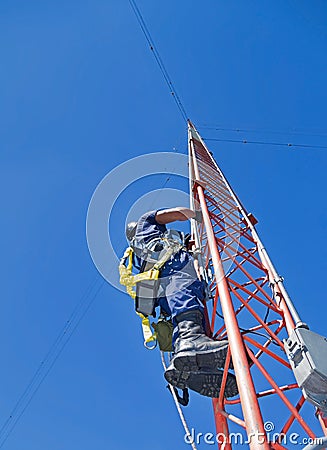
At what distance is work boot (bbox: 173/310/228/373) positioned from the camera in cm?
406

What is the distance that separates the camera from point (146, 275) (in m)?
5.28

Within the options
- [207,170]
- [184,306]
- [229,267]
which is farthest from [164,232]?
[207,170]

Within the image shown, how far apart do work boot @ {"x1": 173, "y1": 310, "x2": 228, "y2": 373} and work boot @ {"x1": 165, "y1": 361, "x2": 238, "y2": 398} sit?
177 millimetres

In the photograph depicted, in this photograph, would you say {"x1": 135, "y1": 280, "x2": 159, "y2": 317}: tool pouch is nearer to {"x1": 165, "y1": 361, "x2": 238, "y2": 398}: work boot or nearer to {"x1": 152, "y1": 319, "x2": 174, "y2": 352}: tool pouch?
{"x1": 152, "y1": 319, "x2": 174, "y2": 352}: tool pouch

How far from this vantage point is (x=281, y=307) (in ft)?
16.5

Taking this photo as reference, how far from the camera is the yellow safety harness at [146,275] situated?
5.21m

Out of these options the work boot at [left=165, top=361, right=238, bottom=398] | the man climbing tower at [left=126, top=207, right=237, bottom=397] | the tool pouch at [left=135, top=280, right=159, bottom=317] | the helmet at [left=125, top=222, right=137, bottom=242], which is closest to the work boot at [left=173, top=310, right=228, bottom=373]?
the man climbing tower at [left=126, top=207, right=237, bottom=397]

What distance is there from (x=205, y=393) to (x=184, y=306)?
1075 mm

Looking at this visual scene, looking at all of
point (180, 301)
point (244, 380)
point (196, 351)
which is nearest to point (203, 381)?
point (196, 351)

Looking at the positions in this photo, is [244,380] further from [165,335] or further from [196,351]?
[165,335]

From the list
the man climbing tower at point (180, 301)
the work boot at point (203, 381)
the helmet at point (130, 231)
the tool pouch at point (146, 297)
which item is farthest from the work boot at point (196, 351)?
the helmet at point (130, 231)

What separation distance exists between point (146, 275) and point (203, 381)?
146 cm

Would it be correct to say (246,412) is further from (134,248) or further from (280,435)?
(134,248)

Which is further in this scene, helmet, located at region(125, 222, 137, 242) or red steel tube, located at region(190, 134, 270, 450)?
helmet, located at region(125, 222, 137, 242)
